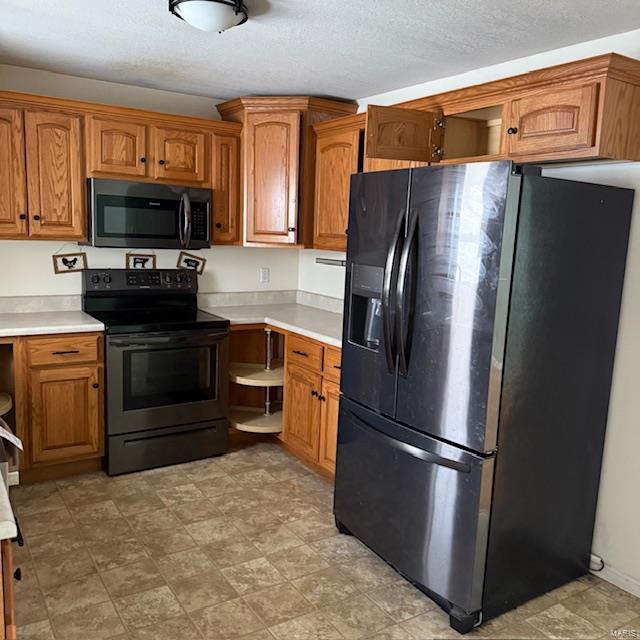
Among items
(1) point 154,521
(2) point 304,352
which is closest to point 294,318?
(2) point 304,352

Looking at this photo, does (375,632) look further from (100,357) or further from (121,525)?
(100,357)

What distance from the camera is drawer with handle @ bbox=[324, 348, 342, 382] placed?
3.29 meters

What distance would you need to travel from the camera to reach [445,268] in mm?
2238

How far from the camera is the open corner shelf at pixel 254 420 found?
3.93 meters

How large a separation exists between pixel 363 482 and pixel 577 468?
0.89 metres

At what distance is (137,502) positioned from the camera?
Answer: 3.21 meters

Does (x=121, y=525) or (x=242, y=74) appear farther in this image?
(x=242, y=74)

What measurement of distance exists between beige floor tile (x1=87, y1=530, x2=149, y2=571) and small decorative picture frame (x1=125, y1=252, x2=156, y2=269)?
1.80 m

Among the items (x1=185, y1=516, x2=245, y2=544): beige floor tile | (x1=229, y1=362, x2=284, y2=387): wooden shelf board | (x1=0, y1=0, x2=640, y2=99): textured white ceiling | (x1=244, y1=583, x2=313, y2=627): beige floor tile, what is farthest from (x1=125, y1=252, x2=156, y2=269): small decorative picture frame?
(x1=244, y1=583, x2=313, y2=627): beige floor tile

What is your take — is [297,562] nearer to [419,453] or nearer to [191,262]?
[419,453]

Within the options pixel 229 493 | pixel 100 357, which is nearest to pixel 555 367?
pixel 229 493

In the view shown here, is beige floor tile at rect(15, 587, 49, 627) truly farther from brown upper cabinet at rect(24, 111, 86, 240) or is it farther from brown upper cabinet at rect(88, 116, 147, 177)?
brown upper cabinet at rect(88, 116, 147, 177)

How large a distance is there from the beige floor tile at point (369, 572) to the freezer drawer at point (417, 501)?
88 millimetres

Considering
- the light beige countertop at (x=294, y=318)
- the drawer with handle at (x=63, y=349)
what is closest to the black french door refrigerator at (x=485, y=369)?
the light beige countertop at (x=294, y=318)
